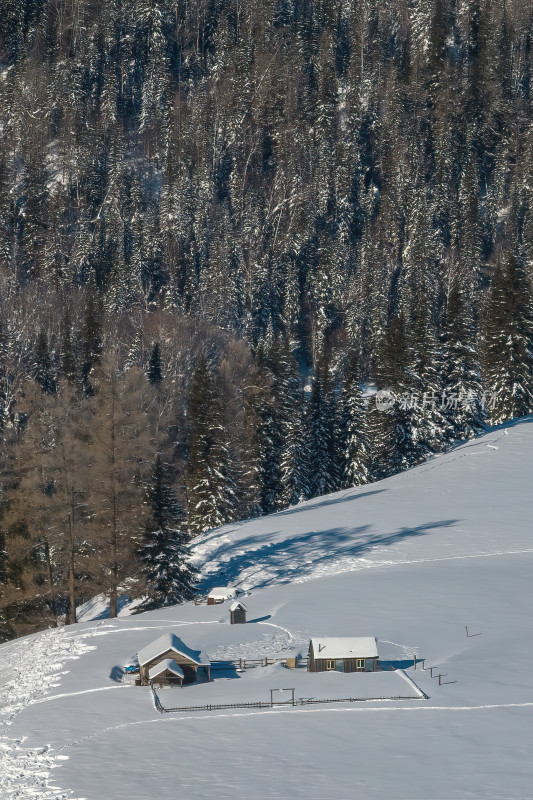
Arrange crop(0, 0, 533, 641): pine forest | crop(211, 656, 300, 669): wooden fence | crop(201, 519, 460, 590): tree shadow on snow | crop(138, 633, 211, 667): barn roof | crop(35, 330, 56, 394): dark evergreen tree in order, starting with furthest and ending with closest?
1. crop(35, 330, 56, 394): dark evergreen tree
2. crop(201, 519, 460, 590): tree shadow on snow
3. crop(0, 0, 533, 641): pine forest
4. crop(211, 656, 300, 669): wooden fence
5. crop(138, 633, 211, 667): barn roof

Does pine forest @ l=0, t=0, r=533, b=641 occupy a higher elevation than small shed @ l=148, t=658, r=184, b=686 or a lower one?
higher

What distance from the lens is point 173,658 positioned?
32.8 m

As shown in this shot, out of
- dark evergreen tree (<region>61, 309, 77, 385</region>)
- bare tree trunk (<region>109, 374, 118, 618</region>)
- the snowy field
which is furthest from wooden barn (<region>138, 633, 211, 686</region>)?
dark evergreen tree (<region>61, 309, 77, 385</region>)

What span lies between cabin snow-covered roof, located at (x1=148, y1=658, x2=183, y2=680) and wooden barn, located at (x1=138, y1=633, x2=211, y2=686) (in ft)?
0.59

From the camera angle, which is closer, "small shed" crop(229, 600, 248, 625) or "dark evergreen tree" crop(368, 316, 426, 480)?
"small shed" crop(229, 600, 248, 625)

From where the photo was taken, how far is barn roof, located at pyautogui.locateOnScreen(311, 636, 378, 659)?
3350cm

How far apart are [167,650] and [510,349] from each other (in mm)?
46476

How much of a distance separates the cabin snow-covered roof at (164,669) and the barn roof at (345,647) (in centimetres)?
506

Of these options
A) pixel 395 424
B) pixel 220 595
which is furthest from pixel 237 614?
pixel 395 424

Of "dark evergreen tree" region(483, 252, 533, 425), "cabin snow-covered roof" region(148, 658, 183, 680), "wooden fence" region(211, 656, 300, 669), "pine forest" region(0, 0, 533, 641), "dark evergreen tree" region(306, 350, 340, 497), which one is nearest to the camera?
"cabin snow-covered roof" region(148, 658, 183, 680)

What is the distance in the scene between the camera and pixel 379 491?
61.2 metres

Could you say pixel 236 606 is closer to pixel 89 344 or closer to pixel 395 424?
pixel 395 424

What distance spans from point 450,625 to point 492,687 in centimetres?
697

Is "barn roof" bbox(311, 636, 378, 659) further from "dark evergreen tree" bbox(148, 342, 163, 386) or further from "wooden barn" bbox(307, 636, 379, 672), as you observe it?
"dark evergreen tree" bbox(148, 342, 163, 386)
